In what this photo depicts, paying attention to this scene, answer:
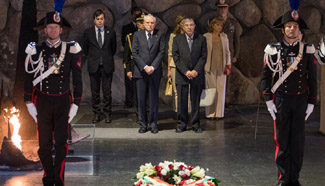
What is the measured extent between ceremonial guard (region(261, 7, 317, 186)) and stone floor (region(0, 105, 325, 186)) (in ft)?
1.82

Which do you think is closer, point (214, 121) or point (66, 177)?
point (66, 177)

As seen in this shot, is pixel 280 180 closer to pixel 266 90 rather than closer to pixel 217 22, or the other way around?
pixel 266 90

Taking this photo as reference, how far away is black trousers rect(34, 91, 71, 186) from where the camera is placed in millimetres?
5535

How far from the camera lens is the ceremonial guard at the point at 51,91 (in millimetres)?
5543

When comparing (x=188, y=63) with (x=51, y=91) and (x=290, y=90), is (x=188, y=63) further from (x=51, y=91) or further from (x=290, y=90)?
(x=51, y=91)

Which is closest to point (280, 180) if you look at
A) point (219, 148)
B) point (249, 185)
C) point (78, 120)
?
point (249, 185)

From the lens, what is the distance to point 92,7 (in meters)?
11.6

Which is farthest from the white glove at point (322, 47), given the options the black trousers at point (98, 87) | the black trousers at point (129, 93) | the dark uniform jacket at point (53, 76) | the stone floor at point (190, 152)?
the black trousers at point (129, 93)

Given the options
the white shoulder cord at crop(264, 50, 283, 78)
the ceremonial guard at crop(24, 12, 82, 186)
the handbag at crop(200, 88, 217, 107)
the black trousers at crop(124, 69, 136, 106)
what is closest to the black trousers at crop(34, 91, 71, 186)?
the ceremonial guard at crop(24, 12, 82, 186)

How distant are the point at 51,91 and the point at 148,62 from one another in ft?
11.5

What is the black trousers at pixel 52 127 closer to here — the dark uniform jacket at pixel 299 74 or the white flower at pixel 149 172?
the white flower at pixel 149 172

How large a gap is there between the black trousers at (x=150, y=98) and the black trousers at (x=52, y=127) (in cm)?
345

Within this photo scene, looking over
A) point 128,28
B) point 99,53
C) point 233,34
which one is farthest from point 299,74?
point 128,28

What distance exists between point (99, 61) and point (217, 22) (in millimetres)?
2006
